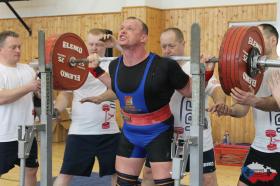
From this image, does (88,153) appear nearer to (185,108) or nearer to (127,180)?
(127,180)

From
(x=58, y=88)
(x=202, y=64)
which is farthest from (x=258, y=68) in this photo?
(x=58, y=88)

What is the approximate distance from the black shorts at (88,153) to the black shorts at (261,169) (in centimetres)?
115

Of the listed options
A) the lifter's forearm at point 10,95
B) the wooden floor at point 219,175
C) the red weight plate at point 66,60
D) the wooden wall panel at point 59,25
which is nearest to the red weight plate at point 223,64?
the red weight plate at point 66,60

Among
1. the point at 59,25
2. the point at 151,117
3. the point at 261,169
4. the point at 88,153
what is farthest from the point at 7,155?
the point at 59,25

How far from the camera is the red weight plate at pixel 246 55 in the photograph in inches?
101

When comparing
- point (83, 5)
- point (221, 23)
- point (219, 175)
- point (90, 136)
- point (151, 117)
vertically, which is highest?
point (83, 5)

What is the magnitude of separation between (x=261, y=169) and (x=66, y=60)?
1560 mm

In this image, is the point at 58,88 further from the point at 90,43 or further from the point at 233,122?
the point at 233,122

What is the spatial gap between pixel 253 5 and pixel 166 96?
17.6ft

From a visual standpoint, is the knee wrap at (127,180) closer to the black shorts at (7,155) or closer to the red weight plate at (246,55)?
the red weight plate at (246,55)

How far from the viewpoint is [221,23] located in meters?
7.94

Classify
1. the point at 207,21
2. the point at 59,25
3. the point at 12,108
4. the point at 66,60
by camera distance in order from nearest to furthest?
the point at 66,60 < the point at 12,108 < the point at 207,21 < the point at 59,25

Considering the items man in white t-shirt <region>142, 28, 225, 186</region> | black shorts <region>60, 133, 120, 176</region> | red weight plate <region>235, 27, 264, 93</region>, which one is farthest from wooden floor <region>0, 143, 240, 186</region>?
red weight plate <region>235, 27, 264, 93</region>

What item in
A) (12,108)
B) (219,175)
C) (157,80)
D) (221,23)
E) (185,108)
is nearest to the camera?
(157,80)
